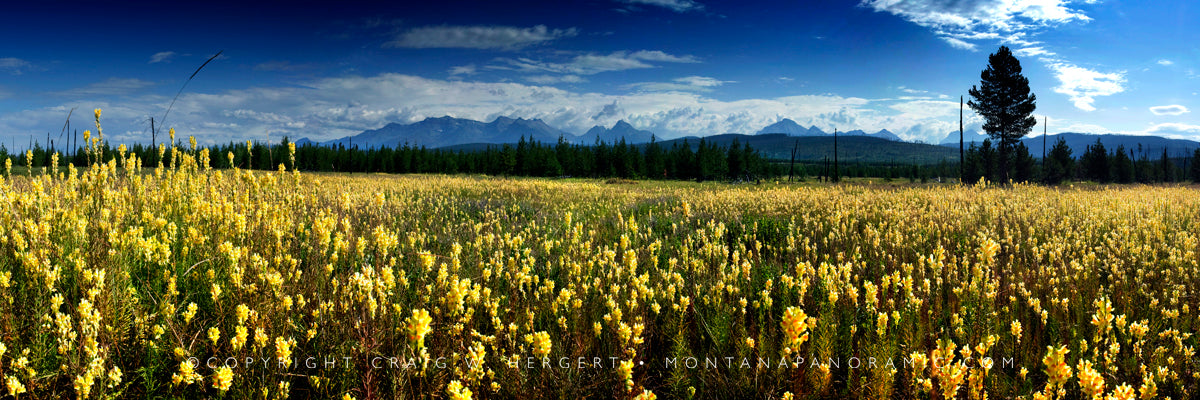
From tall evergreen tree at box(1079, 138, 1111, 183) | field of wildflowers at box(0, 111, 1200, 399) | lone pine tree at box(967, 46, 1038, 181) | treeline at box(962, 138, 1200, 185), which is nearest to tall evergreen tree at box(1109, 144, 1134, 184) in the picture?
treeline at box(962, 138, 1200, 185)

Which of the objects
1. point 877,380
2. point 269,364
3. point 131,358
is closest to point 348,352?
point 269,364

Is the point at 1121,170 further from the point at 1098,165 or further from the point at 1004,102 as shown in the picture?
the point at 1004,102

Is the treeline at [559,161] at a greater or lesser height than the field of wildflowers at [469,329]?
greater

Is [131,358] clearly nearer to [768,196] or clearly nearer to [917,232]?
[917,232]

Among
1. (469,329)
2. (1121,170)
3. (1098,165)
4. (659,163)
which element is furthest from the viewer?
(659,163)

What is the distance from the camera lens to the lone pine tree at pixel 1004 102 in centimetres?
3275

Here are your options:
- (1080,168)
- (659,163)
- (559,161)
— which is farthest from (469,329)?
(1080,168)

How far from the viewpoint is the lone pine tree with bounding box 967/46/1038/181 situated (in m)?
32.8

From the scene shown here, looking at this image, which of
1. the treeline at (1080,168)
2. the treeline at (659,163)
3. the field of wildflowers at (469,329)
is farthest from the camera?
the treeline at (659,163)

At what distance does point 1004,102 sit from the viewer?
33.5 metres

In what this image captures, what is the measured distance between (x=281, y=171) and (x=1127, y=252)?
9.61 metres

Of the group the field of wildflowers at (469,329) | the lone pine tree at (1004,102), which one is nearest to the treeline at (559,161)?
the lone pine tree at (1004,102)

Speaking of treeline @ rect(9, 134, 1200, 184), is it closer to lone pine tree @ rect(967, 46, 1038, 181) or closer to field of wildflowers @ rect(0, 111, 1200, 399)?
lone pine tree @ rect(967, 46, 1038, 181)

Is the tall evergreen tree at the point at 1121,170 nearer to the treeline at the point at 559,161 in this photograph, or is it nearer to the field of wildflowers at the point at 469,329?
the treeline at the point at 559,161
